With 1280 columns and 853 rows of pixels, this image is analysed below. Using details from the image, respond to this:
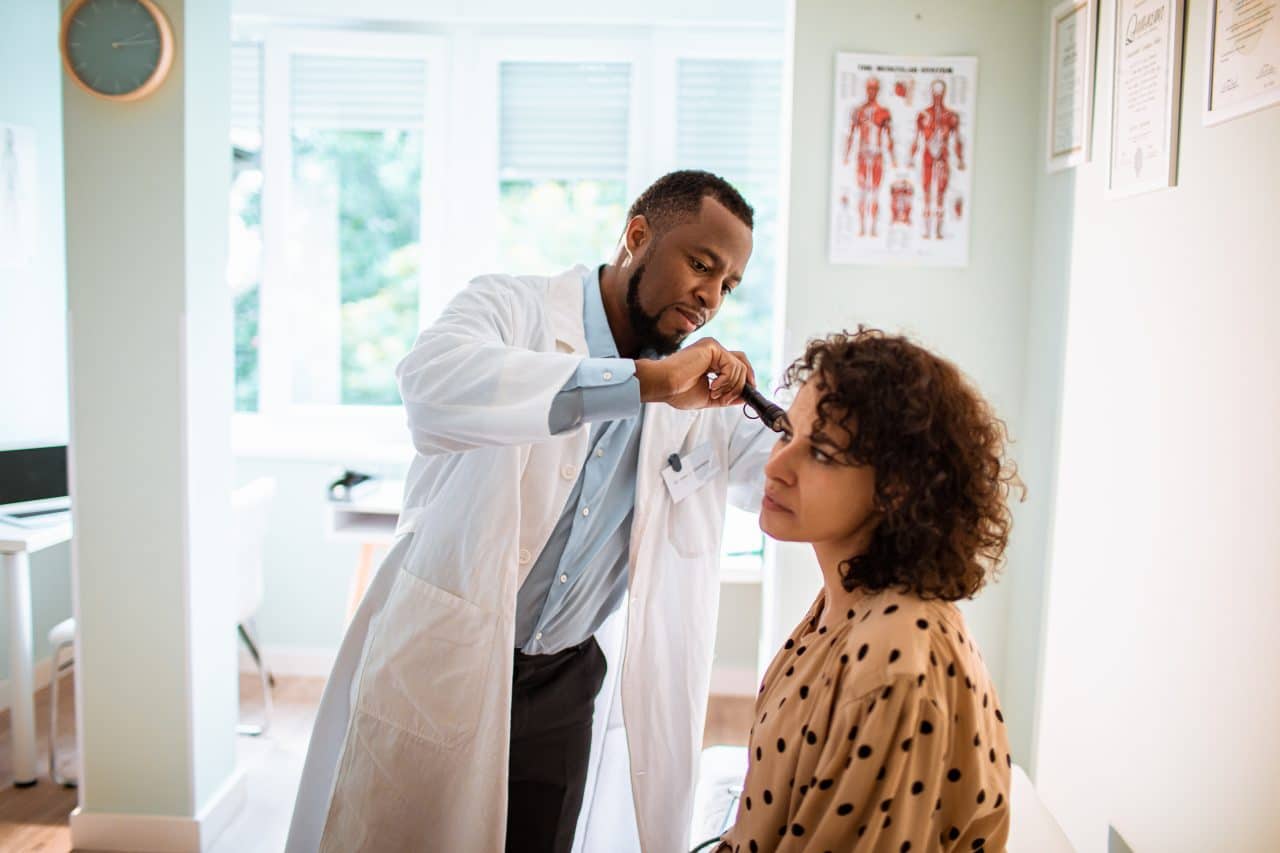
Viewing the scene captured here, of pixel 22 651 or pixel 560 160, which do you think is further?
pixel 560 160

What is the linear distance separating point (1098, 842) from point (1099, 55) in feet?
5.07

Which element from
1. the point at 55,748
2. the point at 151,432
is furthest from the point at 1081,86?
the point at 55,748

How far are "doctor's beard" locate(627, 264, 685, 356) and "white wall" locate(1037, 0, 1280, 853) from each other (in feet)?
2.73

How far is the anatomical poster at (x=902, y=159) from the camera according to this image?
7.05 feet

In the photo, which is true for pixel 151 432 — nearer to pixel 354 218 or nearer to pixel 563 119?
pixel 354 218

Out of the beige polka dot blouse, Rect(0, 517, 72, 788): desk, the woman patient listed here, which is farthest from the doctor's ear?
Rect(0, 517, 72, 788): desk

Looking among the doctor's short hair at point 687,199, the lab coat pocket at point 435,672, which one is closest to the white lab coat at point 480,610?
the lab coat pocket at point 435,672

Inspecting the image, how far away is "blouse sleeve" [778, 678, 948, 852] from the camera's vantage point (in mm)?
814

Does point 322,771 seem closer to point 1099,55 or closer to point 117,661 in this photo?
point 117,661

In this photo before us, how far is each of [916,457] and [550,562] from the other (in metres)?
0.72

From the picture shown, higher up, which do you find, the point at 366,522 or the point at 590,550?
the point at 590,550

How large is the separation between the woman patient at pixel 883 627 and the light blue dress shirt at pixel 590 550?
0.50 meters

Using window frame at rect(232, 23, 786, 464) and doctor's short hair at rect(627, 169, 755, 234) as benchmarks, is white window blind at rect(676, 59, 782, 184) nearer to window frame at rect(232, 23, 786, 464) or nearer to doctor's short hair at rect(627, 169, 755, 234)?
window frame at rect(232, 23, 786, 464)

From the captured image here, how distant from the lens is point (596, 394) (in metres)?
1.21
